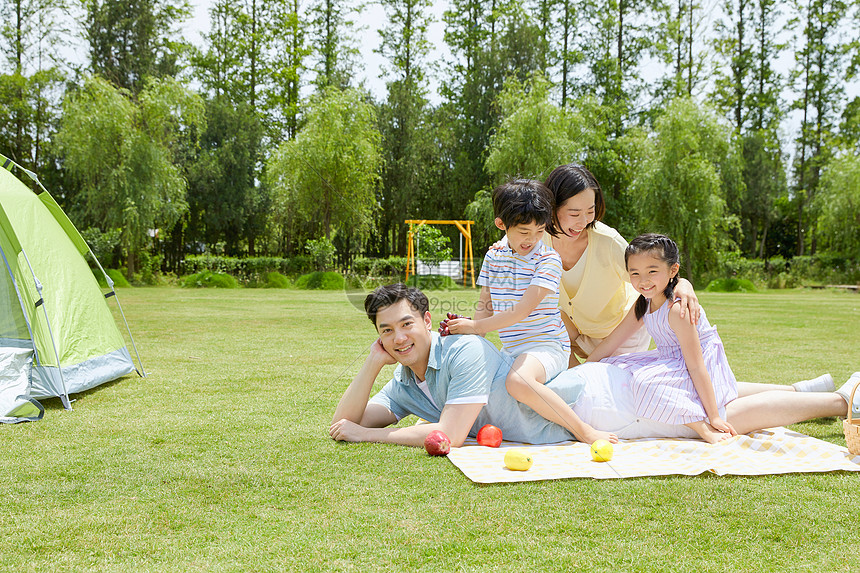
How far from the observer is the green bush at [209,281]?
73.7 feet

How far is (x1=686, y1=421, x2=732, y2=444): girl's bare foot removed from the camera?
3.59 m

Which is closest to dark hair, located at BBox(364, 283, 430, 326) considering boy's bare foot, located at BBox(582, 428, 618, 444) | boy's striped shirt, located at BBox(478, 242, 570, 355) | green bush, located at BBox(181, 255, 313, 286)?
boy's striped shirt, located at BBox(478, 242, 570, 355)

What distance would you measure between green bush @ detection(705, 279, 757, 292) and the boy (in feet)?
71.6

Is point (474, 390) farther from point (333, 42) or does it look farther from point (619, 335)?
point (333, 42)

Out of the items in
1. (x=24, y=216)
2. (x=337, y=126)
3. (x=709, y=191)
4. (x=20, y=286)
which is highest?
(x=337, y=126)

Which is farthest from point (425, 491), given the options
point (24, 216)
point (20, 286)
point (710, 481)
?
point (24, 216)

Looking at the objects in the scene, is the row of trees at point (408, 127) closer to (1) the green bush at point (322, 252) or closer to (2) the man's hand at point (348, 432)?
(1) the green bush at point (322, 252)

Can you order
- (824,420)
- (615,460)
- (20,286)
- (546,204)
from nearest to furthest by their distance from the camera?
(615,460) < (546,204) < (824,420) < (20,286)

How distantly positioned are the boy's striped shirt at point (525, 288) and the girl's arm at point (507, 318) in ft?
0.18

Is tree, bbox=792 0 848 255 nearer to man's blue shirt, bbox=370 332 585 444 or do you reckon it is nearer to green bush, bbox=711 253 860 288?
green bush, bbox=711 253 860 288

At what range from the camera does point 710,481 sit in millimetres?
2980

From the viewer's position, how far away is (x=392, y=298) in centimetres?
345

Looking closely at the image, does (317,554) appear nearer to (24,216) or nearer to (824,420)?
(824,420)

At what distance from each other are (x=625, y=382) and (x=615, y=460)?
59 cm
